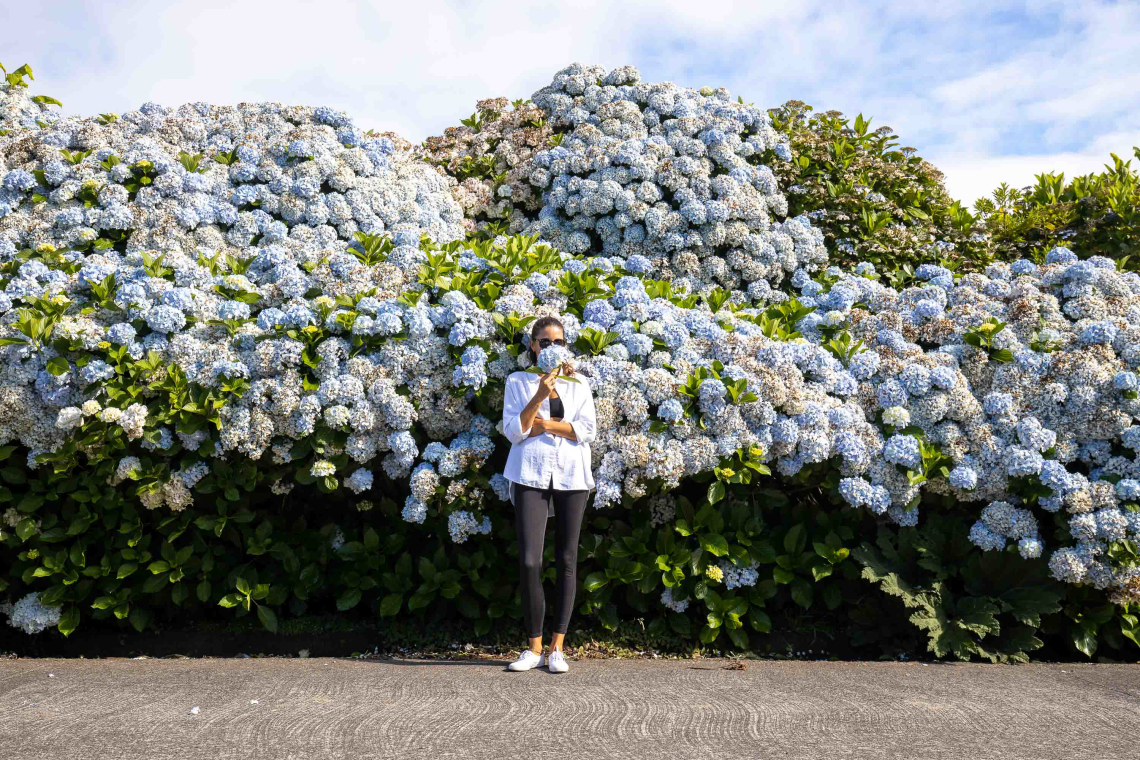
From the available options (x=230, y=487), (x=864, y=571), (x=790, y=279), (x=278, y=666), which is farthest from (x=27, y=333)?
(x=790, y=279)

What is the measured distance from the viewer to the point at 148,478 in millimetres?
4582

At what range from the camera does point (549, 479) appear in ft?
13.6

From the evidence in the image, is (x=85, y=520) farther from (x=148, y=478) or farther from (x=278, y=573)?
(x=278, y=573)

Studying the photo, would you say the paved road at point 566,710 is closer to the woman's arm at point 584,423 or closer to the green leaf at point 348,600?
the green leaf at point 348,600

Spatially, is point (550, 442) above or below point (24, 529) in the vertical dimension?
above

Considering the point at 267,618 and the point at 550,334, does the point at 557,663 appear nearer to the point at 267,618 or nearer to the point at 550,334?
the point at 550,334

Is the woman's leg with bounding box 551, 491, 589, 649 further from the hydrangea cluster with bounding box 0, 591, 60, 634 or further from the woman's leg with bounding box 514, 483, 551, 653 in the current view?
the hydrangea cluster with bounding box 0, 591, 60, 634

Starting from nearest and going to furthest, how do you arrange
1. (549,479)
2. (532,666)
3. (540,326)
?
1. (549,479)
2. (532,666)
3. (540,326)

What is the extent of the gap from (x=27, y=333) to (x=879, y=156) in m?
6.84

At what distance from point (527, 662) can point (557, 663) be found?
15 cm

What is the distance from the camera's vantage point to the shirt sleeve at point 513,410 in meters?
4.11

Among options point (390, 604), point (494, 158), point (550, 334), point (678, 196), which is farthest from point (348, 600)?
point (494, 158)

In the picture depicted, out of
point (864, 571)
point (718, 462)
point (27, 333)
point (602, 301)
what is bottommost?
point (864, 571)

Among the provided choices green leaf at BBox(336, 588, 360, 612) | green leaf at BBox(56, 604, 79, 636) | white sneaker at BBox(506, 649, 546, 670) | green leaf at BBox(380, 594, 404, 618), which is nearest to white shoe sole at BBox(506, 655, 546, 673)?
white sneaker at BBox(506, 649, 546, 670)
